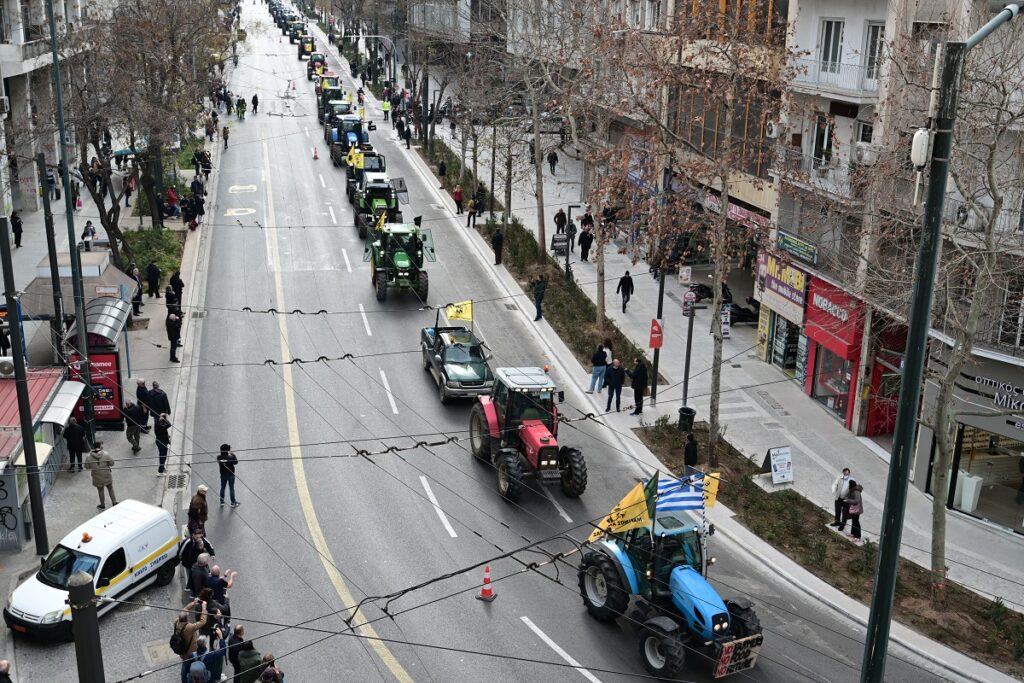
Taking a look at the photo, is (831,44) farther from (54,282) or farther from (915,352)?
(915,352)

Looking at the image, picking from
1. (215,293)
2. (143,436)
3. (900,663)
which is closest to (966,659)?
(900,663)

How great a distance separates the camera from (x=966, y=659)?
18.6 meters

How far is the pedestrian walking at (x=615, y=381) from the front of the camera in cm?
2872

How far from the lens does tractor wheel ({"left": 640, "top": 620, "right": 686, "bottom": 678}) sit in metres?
16.6

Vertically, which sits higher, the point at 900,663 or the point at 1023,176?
the point at 1023,176

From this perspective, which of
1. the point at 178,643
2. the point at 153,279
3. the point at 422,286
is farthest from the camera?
the point at 422,286

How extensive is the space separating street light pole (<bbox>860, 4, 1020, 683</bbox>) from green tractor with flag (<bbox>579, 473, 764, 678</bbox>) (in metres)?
5.08

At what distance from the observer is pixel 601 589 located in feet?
61.7

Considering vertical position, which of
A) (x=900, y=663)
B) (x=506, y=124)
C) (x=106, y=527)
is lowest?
(x=900, y=663)

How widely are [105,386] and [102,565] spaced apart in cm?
919

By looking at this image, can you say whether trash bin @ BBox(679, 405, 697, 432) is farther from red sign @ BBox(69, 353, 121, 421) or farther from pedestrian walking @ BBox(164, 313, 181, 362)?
pedestrian walking @ BBox(164, 313, 181, 362)

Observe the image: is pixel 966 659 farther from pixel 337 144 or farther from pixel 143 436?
pixel 337 144

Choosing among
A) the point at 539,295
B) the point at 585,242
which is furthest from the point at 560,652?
the point at 585,242

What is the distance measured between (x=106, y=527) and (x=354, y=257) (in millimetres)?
24735
